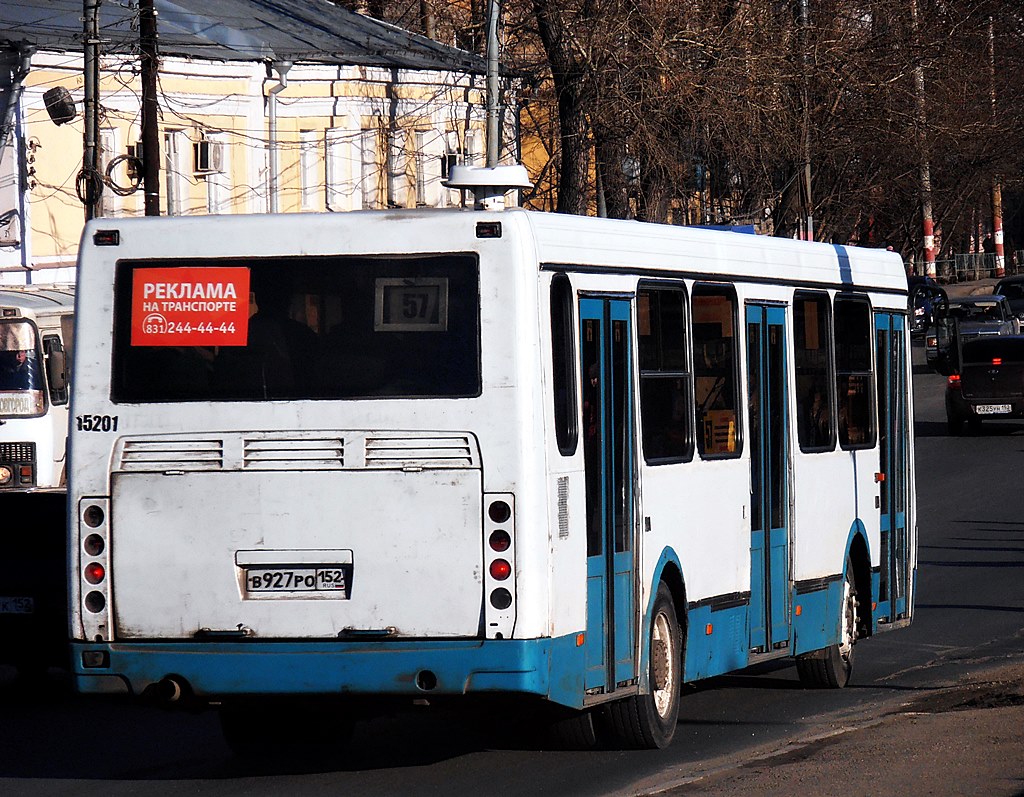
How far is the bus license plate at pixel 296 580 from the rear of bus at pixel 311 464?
0.01 m

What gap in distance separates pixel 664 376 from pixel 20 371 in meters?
11.8

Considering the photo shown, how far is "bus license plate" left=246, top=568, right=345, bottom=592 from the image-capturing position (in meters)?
8.27

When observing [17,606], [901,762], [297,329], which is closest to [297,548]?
[297,329]

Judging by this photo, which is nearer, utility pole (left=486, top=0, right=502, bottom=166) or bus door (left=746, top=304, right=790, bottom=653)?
bus door (left=746, top=304, right=790, bottom=653)

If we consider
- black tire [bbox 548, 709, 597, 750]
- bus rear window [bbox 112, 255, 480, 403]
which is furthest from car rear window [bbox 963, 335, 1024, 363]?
bus rear window [bbox 112, 255, 480, 403]

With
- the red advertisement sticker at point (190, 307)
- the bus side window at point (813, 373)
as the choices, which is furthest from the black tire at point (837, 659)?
the red advertisement sticker at point (190, 307)

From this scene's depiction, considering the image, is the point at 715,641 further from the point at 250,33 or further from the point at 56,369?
the point at 250,33

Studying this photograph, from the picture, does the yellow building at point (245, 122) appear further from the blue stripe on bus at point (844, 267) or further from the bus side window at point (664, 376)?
the bus side window at point (664, 376)

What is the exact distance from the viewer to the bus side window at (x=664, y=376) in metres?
9.55

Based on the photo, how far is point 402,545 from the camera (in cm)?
822

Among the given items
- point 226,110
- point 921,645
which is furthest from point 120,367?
point 226,110

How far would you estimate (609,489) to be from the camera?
29.7 ft

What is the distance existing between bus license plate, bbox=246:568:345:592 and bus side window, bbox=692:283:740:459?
2580 millimetres

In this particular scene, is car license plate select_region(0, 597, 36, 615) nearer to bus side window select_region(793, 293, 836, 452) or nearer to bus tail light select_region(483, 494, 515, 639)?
bus tail light select_region(483, 494, 515, 639)
